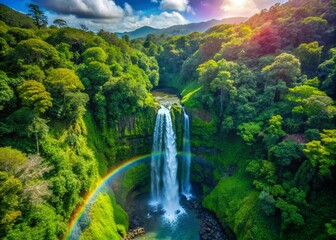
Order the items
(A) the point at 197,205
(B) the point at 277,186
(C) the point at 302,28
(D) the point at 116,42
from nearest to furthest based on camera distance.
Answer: (B) the point at 277,186 < (A) the point at 197,205 < (C) the point at 302,28 < (D) the point at 116,42

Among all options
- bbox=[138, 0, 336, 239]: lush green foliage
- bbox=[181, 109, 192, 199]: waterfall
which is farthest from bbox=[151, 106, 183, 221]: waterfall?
bbox=[138, 0, 336, 239]: lush green foliage

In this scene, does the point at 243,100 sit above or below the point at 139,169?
above

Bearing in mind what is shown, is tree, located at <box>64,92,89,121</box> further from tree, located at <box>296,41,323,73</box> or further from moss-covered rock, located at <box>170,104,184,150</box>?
tree, located at <box>296,41,323,73</box>

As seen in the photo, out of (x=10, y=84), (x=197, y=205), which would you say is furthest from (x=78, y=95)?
(x=197, y=205)

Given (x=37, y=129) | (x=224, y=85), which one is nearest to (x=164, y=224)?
(x=37, y=129)

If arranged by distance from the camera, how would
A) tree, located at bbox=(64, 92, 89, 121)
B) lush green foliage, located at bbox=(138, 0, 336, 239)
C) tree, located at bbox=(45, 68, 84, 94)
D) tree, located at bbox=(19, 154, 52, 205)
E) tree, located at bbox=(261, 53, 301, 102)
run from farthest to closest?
tree, located at bbox=(261, 53, 301, 102) → tree, located at bbox=(64, 92, 89, 121) → tree, located at bbox=(45, 68, 84, 94) → lush green foliage, located at bbox=(138, 0, 336, 239) → tree, located at bbox=(19, 154, 52, 205)

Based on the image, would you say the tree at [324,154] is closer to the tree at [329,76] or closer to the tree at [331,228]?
the tree at [331,228]

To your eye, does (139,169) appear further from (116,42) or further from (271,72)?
(116,42)

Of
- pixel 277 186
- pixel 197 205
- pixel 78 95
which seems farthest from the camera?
pixel 197 205
